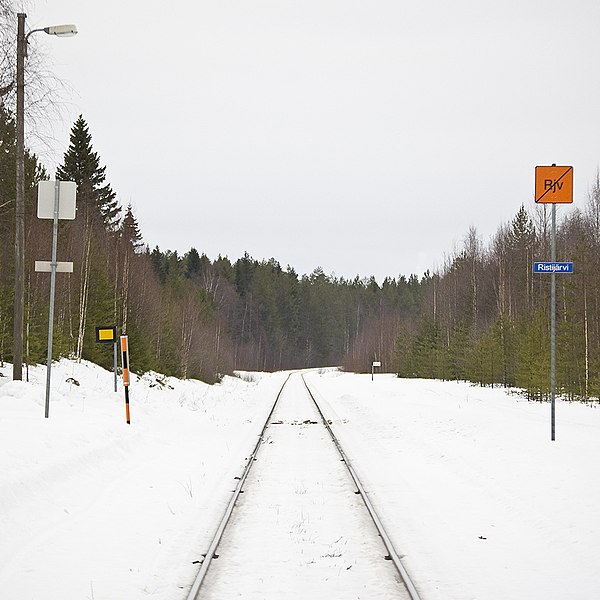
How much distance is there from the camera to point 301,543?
6.61 m

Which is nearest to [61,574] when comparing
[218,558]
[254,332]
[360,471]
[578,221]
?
[218,558]

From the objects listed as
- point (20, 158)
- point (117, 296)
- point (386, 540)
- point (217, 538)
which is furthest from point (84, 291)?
point (386, 540)

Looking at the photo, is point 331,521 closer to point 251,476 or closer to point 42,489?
point 251,476

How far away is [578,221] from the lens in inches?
2090

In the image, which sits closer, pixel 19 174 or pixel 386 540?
pixel 386 540

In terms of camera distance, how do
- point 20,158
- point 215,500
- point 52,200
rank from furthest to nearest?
point 20,158, point 52,200, point 215,500

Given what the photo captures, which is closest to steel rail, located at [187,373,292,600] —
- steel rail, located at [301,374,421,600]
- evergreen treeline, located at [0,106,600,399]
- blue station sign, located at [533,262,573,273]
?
steel rail, located at [301,374,421,600]

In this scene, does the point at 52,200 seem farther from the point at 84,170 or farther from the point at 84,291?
the point at 84,170

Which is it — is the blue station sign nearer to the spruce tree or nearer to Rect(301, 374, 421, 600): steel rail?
Rect(301, 374, 421, 600): steel rail

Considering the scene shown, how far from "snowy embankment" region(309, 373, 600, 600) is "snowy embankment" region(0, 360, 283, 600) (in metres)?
2.31

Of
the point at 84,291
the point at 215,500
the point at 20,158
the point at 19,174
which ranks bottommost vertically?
the point at 215,500

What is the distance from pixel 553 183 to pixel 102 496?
10.9 metres

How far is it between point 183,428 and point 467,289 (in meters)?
47.9

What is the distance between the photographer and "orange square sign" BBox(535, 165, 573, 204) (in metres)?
13.7
